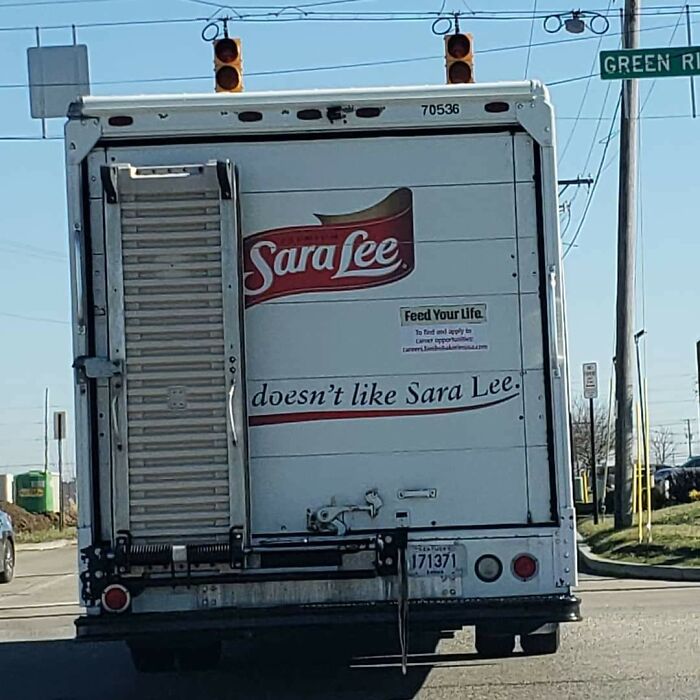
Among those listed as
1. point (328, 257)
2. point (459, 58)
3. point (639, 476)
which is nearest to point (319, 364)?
point (328, 257)

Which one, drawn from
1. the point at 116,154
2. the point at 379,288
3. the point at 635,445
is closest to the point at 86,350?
the point at 116,154

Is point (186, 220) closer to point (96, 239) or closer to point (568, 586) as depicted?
Result: point (96, 239)

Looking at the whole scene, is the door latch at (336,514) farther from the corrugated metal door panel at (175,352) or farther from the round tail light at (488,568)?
the round tail light at (488,568)

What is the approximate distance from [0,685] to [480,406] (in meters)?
4.63

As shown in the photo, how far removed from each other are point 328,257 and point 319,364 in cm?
60

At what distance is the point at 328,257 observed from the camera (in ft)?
26.9

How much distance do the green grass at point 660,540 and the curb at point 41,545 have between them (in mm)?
12757

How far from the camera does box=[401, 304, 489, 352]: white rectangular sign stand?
816 cm

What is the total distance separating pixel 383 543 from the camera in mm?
7965

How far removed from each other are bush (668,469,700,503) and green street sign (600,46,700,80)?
607 inches

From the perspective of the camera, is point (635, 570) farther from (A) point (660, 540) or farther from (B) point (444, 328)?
(B) point (444, 328)

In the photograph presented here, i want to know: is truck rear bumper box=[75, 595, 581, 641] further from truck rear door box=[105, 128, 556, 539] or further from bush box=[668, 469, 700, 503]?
bush box=[668, 469, 700, 503]

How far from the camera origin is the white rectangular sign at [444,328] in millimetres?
8156

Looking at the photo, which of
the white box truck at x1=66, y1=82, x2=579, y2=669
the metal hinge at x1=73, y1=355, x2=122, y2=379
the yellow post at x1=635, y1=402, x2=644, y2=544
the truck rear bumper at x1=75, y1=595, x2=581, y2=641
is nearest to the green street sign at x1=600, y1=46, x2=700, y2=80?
the yellow post at x1=635, y1=402, x2=644, y2=544
